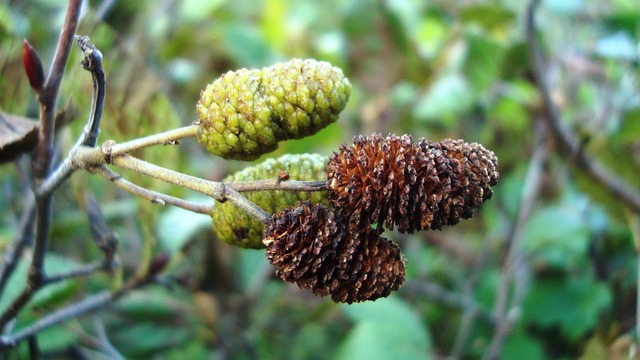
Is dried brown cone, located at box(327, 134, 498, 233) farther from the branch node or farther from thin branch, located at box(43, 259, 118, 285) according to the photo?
thin branch, located at box(43, 259, 118, 285)

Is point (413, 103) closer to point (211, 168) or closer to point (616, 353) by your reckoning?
point (211, 168)

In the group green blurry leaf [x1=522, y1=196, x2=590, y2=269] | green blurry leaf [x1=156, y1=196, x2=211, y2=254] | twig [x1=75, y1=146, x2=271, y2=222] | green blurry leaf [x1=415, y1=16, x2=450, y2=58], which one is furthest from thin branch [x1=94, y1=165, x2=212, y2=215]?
green blurry leaf [x1=415, y1=16, x2=450, y2=58]

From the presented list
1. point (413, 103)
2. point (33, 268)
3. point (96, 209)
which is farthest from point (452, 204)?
point (413, 103)

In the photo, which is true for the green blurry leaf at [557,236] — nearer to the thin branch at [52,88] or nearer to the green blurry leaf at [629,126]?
the green blurry leaf at [629,126]

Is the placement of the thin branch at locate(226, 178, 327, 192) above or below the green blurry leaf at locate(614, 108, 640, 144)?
below

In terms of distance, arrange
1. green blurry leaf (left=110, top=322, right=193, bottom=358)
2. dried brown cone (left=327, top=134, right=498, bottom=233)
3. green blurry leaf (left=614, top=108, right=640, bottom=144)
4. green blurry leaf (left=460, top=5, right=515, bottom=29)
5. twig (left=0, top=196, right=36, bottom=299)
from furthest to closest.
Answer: green blurry leaf (left=460, top=5, right=515, bottom=29) < green blurry leaf (left=614, top=108, right=640, bottom=144) < green blurry leaf (left=110, top=322, right=193, bottom=358) < twig (left=0, top=196, right=36, bottom=299) < dried brown cone (left=327, top=134, right=498, bottom=233)
